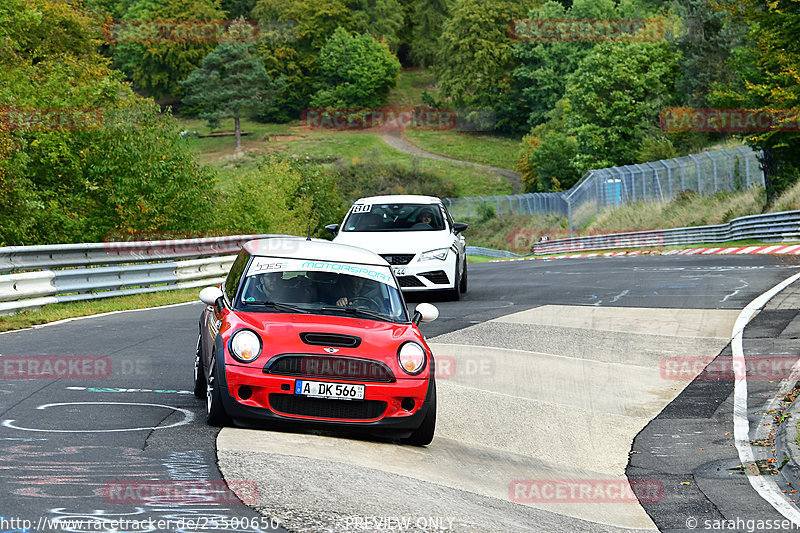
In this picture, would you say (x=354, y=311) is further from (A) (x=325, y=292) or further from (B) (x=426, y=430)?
(B) (x=426, y=430)

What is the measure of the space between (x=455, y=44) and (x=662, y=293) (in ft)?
370

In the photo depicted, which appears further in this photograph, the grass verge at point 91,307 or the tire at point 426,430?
the grass verge at point 91,307

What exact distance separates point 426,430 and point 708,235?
34.2 metres

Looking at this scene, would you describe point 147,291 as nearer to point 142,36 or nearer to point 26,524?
point 26,524

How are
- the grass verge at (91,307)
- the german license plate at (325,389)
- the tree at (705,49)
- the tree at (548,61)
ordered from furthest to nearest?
the tree at (548,61) < the tree at (705,49) < the grass verge at (91,307) < the german license plate at (325,389)

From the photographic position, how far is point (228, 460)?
21.7ft

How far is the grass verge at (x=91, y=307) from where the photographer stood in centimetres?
1497

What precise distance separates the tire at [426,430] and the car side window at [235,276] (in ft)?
6.21

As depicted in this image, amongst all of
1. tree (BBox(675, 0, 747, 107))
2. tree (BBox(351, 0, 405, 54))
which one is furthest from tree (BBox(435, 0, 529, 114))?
tree (BBox(675, 0, 747, 107))

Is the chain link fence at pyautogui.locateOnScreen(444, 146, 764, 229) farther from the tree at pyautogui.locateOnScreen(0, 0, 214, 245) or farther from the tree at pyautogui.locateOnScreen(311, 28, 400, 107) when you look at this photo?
the tree at pyautogui.locateOnScreen(311, 28, 400, 107)

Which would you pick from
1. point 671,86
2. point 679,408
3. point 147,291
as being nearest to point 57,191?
point 147,291

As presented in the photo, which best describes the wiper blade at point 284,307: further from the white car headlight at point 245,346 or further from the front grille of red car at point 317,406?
the front grille of red car at point 317,406

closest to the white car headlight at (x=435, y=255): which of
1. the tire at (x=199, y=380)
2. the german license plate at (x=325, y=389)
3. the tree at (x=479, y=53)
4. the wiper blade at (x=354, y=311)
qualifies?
the tire at (x=199, y=380)

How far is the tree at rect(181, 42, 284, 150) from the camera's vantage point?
127250 mm
